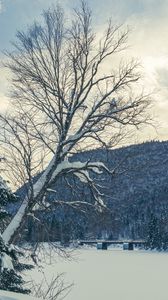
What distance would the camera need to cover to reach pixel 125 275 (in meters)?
23.6

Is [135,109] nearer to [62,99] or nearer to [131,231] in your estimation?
[62,99]

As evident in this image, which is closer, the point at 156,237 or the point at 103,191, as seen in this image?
the point at 103,191

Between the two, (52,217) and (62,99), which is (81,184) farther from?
(62,99)

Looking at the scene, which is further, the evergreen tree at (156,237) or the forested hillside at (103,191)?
the evergreen tree at (156,237)

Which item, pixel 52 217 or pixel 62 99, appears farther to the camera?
pixel 52 217

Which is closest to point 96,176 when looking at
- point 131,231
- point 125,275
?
point 125,275

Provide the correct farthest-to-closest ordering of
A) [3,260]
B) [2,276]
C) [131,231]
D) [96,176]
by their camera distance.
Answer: [131,231] < [96,176] < [2,276] < [3,260]

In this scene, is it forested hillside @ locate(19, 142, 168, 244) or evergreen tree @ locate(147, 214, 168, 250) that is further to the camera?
evergreen tree @ locate(147, 214, 168, 250)

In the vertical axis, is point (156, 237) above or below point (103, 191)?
below

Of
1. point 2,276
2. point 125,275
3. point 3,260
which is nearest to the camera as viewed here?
point 3,260

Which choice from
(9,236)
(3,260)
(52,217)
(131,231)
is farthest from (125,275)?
(131,231)

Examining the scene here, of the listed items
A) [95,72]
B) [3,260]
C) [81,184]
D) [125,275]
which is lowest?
[125,275]

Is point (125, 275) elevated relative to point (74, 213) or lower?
lower

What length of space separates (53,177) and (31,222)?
48.0 inches
